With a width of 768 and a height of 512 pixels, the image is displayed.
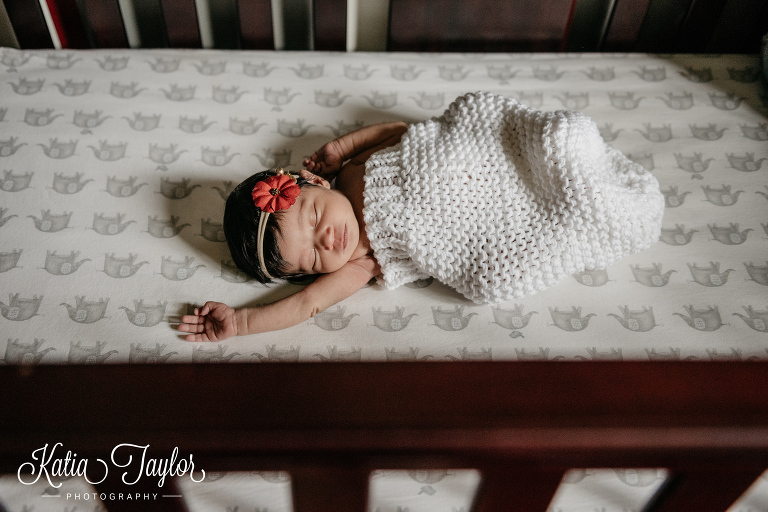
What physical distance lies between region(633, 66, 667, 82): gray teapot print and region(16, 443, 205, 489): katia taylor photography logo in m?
1.31

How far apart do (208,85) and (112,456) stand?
1.00m

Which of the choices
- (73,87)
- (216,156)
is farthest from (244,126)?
(73,87)

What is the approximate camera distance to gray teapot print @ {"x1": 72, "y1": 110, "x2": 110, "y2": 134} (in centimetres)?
111

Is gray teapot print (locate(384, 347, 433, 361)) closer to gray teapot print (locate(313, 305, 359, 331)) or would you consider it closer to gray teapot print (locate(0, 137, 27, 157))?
gray teapot print (locate(313, 305, 359, 331))

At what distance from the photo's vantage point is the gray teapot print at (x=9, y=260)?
0.89 metres

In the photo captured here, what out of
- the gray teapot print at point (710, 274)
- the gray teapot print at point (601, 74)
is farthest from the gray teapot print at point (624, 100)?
the gray teapot print at point (710, 274)

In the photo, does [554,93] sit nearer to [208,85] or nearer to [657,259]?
[657,259]

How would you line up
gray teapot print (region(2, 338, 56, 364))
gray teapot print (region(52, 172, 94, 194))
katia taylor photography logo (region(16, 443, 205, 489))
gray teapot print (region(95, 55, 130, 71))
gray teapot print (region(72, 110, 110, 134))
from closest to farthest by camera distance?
1. katia taylor photography logo (region(16, 443, 205, 489))
2. gray teapot print (region(2, 338, 56, 364))
3. gray teapot print (region(52, 172, 94, 194))
4. gray teapot print (region(72, 110, 110, 134))
5. gray teapot print (region(95, 55, 130, 71))

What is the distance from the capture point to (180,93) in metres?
1.18

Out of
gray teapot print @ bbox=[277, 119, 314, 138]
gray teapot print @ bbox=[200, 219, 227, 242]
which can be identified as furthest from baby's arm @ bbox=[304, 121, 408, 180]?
gray teapot print @ bbox=[200, 219, 227, 242]

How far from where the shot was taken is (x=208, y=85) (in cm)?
120

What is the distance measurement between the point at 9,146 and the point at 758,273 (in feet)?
4.97

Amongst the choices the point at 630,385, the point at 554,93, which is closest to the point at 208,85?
the point at 554,93

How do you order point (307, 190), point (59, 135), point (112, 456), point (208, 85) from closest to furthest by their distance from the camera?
point (112, 456)
point (307, 190)
point (59, 135)
point (208, 85)
